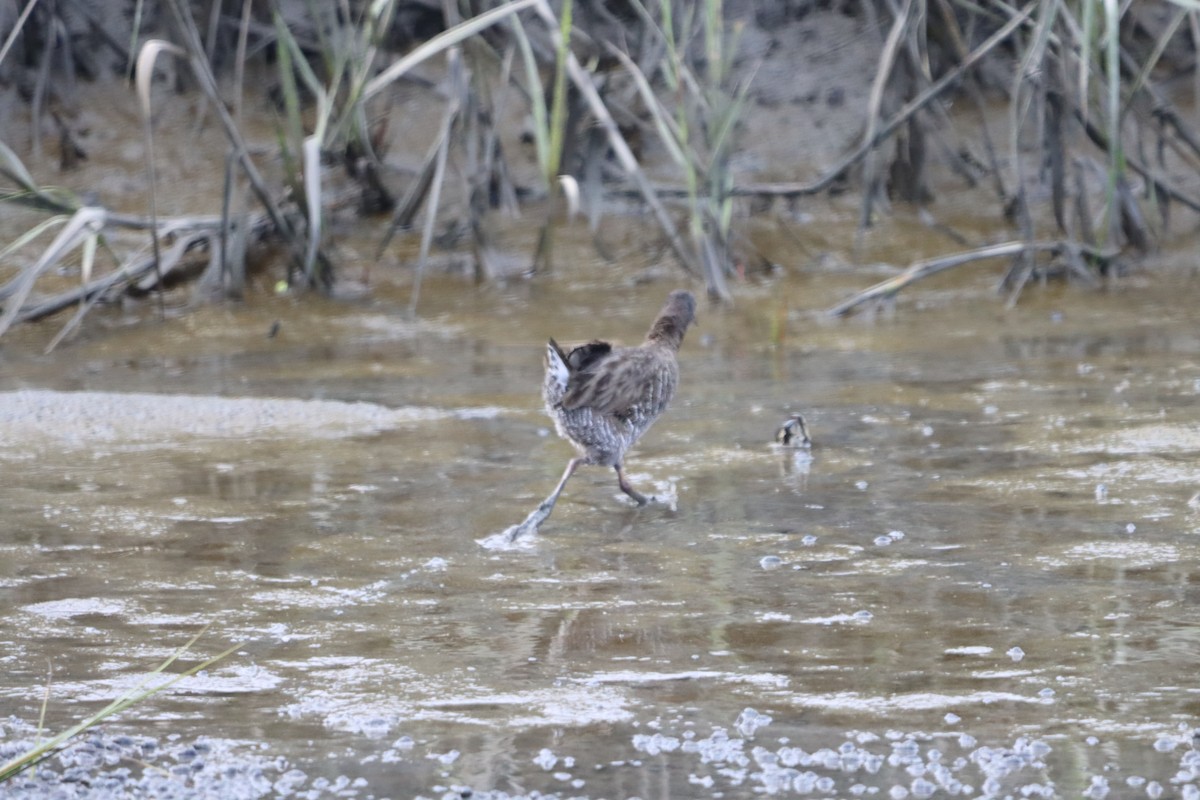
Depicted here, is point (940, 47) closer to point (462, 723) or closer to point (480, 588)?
point (480, 588)

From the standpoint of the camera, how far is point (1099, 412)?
19.8 ft

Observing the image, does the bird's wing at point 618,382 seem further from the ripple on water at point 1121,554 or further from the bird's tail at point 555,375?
the ripple on water at point 1121,554

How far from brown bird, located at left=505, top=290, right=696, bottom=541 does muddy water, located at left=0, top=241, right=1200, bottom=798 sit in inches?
6.3

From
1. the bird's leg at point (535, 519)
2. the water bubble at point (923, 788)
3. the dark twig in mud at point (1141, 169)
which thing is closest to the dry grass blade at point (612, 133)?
the dark twig in mud at point (1141, 169)

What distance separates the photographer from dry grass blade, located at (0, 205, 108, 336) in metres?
6.74

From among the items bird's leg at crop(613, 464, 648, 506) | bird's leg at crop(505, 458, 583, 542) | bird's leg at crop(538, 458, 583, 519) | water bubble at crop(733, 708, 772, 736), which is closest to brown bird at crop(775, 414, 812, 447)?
bird's leg at crop(613, 464, 648, 506)

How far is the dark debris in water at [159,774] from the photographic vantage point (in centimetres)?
296

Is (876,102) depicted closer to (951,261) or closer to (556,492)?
(951,261)

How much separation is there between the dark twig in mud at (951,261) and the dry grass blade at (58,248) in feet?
10.6

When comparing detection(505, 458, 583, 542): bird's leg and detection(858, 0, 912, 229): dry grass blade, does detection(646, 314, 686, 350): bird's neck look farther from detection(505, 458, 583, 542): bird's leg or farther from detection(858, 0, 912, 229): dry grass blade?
detection(858, 0, 912, 229): dry grass blade

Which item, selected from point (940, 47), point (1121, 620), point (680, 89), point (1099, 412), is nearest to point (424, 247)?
point (680, 89)

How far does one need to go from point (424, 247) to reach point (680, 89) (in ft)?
4.10

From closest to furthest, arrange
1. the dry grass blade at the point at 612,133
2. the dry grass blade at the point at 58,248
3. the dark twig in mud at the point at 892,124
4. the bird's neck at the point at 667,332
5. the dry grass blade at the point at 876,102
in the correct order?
the bird's neck at the point at 667,332, the dry grass blade at the point at 58,248, the dry grass blade at the point at 612,133, the dark twig in mud at the point at 892,124, the dry grass blade at the point at 876,102

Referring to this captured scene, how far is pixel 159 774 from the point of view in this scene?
3.03 metres
